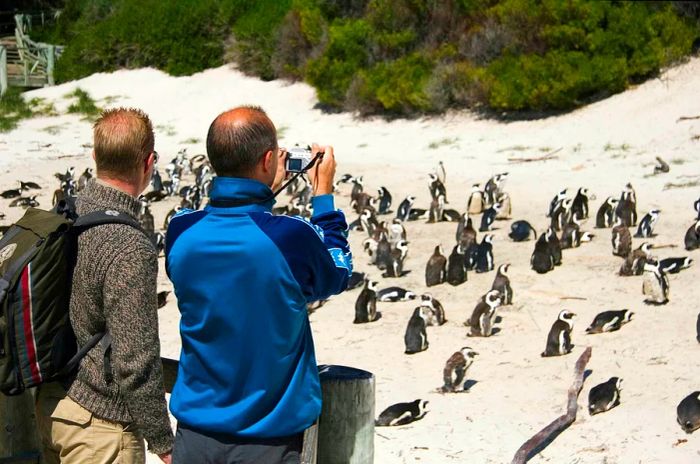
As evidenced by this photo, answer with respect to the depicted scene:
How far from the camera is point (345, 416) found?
9.63 ft

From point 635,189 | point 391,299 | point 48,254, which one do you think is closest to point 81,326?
point 48,254

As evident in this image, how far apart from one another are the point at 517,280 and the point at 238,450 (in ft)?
27.3

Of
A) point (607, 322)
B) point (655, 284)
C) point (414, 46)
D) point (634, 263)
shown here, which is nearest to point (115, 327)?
point (607, 322)

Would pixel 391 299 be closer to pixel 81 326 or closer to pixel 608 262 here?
pixel 608 262

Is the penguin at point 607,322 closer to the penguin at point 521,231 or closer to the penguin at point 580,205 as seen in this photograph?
the penguin at point 521,231

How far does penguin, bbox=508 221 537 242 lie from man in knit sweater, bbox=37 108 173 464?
32.0 ft

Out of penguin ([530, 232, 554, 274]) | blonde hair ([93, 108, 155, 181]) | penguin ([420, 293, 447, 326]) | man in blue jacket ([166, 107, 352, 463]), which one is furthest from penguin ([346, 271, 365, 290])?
man in blue jacket ([166, 107, 352, 463])

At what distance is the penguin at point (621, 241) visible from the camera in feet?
37.1

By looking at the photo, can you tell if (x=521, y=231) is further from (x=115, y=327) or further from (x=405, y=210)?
(x=115, y=327)

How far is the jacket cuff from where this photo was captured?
2.97m

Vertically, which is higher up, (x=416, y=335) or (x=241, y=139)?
(x=241, y=139)

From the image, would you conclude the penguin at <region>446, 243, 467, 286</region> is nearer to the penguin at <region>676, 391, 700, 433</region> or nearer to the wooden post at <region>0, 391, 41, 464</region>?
the penguin at <region>676, 391, 700, 433</region>

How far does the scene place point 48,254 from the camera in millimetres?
2988

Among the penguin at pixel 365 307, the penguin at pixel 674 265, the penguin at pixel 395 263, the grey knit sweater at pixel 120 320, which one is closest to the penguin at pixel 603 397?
the penguin at pixel 365 307
